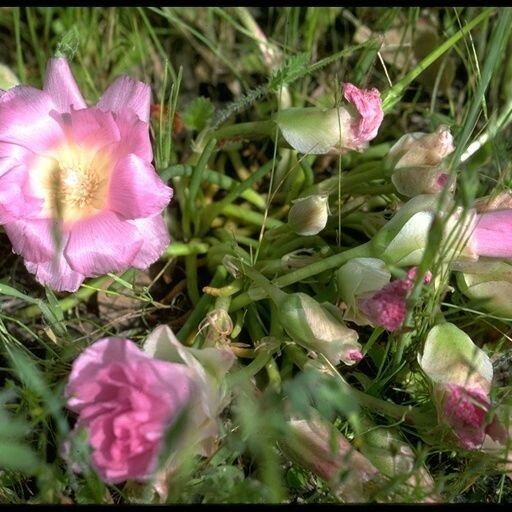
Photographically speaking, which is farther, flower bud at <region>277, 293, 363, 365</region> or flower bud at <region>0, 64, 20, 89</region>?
flower bud at <region>0, 64, 20, 89</region>

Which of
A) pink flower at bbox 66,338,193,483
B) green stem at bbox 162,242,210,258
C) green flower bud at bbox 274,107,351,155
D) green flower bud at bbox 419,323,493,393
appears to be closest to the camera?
pink flower at bbox 66,338,193,483

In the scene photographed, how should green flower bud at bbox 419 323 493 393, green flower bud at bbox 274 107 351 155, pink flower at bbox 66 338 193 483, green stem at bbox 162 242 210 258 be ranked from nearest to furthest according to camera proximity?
pink flower at bbox 66 338 193 483 → green flower bud at bbox 419 323 493 393 → green flower bud at bbox 274 107 351 155 → green stem at bbox 162 242 210 258

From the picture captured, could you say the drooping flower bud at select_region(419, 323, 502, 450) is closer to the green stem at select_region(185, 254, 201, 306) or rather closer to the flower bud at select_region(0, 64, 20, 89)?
the green stem at select_region(185, 254, 201, 306)

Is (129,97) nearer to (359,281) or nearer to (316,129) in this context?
(316,129)

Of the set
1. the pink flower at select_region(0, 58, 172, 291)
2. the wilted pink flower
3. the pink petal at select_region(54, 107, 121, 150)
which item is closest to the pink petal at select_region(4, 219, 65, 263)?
the pink flower at select_region(0, 58, 172, 291)

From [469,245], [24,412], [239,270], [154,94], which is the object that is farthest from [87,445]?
[154,94]

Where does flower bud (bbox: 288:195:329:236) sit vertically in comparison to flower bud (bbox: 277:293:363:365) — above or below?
above

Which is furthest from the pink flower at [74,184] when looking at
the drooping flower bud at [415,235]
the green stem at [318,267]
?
the drooping flower bud at [415,235]
